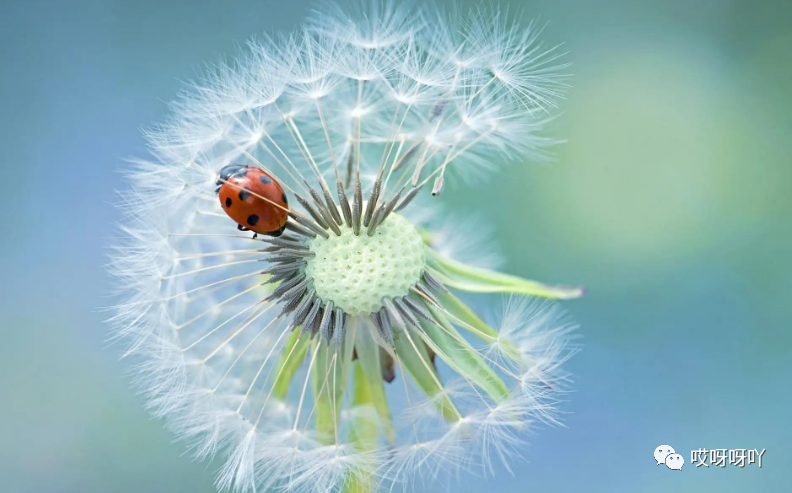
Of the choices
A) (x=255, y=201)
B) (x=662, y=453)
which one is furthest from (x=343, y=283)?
(x=662, y=453)

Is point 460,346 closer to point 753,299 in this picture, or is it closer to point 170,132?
point 170,132

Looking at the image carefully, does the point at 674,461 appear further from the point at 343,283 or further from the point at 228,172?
the point at 228,172

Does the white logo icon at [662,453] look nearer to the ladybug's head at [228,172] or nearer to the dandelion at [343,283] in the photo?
the dandelion at [343,283]

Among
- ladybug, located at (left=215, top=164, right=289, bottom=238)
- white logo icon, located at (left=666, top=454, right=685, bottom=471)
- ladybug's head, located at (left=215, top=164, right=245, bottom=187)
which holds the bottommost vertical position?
ladybug, located at (left=215, top=164, right=289, bottom=238)

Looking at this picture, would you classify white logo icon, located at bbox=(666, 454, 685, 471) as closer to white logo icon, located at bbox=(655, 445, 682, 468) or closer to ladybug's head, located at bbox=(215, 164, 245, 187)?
white logo icon, located at bbox=(655, 445, 682, 468)

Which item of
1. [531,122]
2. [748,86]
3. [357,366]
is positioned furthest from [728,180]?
[357,366]

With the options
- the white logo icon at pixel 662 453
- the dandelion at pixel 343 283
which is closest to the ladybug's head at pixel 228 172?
the dandelion at pixel 343 283

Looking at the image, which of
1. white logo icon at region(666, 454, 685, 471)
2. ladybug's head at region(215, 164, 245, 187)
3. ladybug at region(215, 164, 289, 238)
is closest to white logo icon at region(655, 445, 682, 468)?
white logo icon at region(666, 454, 685, 471)
